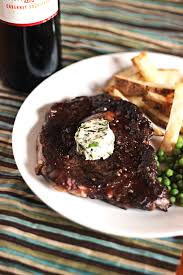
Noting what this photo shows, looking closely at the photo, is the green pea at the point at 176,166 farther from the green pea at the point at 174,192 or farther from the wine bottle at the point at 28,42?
the wine bottle at the point at 28,42

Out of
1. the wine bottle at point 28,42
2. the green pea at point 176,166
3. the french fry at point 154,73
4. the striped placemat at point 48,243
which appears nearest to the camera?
the striped placemat at point 48,243

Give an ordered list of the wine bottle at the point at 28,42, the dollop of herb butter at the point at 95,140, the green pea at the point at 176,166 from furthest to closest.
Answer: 1. the wine bottle at the point at 28,42
2. the green pea at the point at 176,166
3. the dollop of herb butter at the point at 95,140

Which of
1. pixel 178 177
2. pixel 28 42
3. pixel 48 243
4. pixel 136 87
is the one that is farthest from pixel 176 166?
pixel 28 42

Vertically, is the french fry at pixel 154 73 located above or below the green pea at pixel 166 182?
above

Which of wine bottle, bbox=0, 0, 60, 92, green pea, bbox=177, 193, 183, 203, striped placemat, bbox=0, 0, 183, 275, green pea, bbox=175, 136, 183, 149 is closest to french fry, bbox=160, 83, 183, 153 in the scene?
green pea, bbox=175, 136, 183, 149

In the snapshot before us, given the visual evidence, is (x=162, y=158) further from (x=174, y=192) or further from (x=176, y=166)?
(x=174, y=192)

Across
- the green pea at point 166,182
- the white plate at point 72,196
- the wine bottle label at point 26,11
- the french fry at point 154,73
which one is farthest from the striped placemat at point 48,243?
the french fry at point 154,73

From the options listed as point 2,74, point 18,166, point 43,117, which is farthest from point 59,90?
point 18,166
